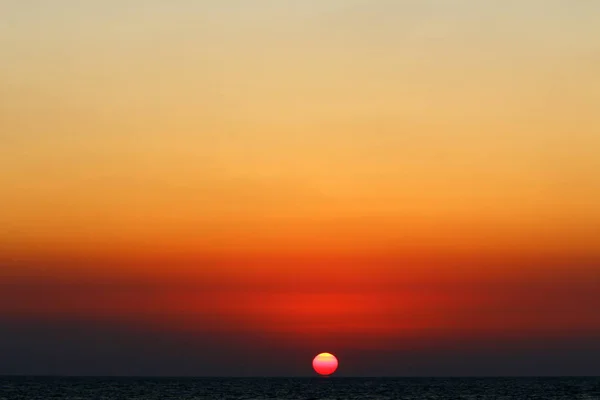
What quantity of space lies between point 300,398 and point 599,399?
5750 cm

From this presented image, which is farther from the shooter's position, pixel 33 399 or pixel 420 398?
pixel 420 398

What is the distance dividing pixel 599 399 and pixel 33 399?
10705 cm

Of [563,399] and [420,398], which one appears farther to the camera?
[420,398]

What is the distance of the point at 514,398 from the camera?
582 ft

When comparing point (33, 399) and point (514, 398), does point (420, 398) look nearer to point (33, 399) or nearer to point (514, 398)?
point (514, 398)

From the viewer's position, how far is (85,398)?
169750 mm

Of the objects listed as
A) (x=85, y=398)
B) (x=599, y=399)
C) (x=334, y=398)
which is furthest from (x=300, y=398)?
(x=599, y=399)

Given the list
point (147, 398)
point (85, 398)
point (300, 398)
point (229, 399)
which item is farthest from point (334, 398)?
point (85, 398)

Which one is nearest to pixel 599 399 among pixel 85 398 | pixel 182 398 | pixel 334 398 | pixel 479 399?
pixel 479 399

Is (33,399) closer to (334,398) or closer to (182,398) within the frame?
(182,398)

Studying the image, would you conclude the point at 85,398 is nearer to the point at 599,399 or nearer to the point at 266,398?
the point at 266,398

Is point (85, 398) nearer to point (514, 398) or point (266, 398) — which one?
point (266, 398)

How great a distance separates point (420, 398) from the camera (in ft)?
597

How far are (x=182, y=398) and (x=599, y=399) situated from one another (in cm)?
8053
